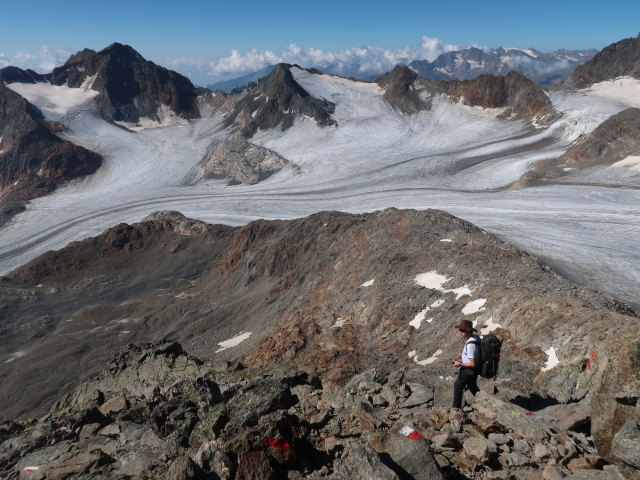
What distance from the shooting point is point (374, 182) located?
243 feet

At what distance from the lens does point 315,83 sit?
380ft

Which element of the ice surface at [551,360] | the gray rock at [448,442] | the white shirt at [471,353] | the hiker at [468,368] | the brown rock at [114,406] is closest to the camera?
the gray rock at [448,442]

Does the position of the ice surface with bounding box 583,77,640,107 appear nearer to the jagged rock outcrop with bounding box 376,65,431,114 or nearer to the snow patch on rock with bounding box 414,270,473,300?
the jagged rock outcrop with bounding box 376,65,431,114

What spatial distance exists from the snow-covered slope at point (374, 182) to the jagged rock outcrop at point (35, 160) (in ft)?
12.2

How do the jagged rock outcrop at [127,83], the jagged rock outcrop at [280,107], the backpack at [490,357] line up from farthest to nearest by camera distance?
the jagged rock outcrop at [127,83] → the jagged rock outcrop at [280,107] → the backpack at [490,357]

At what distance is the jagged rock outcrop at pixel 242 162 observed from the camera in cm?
8550

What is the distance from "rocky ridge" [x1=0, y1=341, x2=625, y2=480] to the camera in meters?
6.96

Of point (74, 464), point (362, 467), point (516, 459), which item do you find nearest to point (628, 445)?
point (516, 459)

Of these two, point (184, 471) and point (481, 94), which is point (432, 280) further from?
point (481, 94)

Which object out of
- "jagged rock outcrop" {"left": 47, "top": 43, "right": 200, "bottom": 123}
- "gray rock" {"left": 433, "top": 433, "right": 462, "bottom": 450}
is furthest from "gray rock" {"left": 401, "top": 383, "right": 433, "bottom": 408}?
"jagged rock outcrop" {"left": 47, "top": 43, "right": 200, "bottom": 123}

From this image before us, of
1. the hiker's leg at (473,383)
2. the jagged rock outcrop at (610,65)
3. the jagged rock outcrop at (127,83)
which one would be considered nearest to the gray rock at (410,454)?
the hiker's leg at (473,383)

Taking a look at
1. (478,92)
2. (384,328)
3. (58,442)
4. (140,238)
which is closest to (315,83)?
(478,92)

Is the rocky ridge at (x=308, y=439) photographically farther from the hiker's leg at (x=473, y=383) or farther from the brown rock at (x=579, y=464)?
the hiker's leg at (x=473, y=383)

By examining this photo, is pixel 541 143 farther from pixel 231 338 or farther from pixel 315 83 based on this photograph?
pixel 231 338
